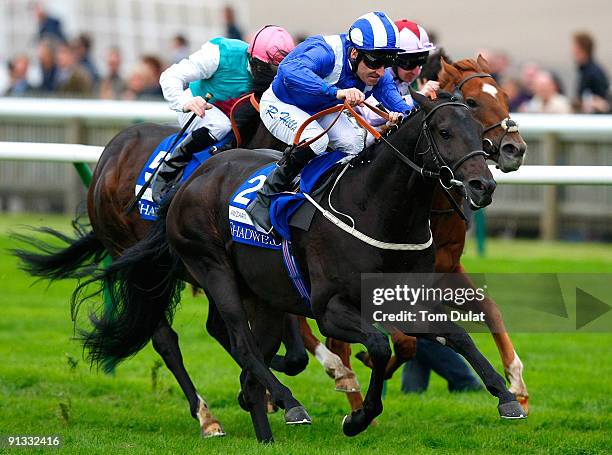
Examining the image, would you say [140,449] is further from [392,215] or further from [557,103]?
[557,103]

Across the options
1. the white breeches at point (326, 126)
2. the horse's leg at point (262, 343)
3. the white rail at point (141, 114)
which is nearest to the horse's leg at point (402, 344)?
the horse's leg at point (262, 343)

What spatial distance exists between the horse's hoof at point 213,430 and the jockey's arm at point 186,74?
5.45ft

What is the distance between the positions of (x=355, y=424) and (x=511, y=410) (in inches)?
29.3

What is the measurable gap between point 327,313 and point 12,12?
1397 cm

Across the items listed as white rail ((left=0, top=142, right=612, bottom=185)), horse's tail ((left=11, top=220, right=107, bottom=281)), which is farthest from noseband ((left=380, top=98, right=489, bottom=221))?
horse's tail ((left=11, top=220, right=107, bottom=281))

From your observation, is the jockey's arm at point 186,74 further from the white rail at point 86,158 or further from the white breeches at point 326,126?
the white rail at point 86,158

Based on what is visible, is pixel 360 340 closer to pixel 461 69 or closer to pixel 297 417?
pixel 297 417

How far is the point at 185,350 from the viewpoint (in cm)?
912

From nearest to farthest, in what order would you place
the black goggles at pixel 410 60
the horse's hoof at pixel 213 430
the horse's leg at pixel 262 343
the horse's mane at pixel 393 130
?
1. the horse's mane at pixel 393 130
2. the horse's leg at pixel 262 343
3. the horse's hoof at pixel 213 430
4. the black goggles at pixel 410 60

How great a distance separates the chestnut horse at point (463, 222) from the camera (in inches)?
259

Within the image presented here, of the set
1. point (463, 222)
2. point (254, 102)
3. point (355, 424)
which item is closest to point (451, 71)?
point (463, 222)

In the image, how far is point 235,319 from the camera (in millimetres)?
6664

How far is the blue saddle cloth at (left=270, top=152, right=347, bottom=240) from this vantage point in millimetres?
6344

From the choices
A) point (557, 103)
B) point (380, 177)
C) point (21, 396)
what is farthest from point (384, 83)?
point (557, 103)
